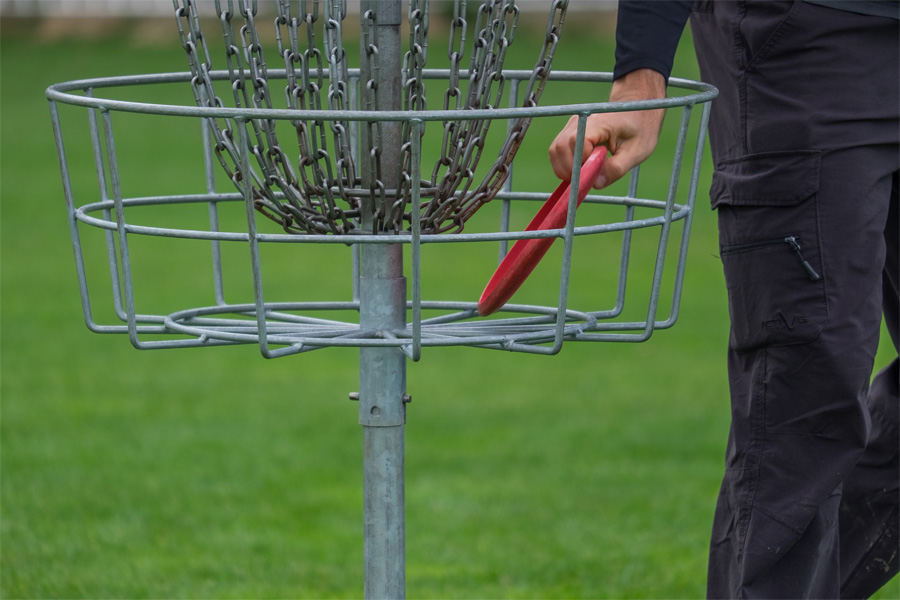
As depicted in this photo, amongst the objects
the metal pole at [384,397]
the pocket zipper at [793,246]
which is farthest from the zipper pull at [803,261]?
the metal pole at [384,397]

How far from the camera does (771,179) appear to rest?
1619 mm

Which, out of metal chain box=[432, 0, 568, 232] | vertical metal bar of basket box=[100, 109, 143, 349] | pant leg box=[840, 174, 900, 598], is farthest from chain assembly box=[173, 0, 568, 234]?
pant leg box=[840, 174, 900, 598]

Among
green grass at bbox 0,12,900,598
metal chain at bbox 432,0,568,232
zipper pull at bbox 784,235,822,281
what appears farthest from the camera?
green grass at bbox 0,12,900,598

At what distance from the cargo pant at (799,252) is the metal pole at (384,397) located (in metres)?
0.58

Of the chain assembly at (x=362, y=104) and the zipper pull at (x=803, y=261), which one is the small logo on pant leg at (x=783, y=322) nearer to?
the zipper pull at (x=803, y=261)

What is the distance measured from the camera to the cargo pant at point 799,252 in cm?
160

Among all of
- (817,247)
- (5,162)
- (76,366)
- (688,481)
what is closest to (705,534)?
(688,481)

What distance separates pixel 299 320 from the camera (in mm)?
1479

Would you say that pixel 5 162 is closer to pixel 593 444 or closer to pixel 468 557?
pixel 593 444

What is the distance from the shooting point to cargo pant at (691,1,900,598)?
5.26ft

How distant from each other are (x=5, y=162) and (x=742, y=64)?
10.0 meters

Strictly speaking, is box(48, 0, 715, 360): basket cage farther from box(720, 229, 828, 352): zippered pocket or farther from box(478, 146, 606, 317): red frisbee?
box(720, 229, 828, 352): zippered pocket

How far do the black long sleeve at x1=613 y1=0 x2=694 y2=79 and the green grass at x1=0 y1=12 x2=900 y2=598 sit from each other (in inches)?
58.4

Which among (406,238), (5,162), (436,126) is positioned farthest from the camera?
(436,126)
